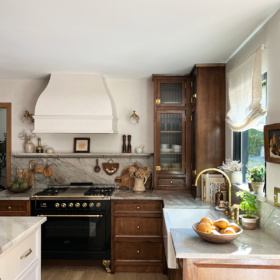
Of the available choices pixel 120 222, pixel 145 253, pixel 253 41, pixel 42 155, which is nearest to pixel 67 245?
pixel 120 222

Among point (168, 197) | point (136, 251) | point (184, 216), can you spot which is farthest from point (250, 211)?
point (136, 251)

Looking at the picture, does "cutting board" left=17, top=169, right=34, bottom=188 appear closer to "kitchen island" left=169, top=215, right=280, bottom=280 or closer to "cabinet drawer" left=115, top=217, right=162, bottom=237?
"cabinet drawer" left=115, top=217, right=162, bottom=237

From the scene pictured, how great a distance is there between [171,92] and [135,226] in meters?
1.80

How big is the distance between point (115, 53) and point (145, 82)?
1.28 m

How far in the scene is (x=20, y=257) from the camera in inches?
78.7

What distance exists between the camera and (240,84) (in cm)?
288

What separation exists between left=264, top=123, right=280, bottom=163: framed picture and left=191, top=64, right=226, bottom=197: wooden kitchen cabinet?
129 centimetres

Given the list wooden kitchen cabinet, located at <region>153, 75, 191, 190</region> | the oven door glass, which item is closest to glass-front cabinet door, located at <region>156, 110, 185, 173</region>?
wooden kitchen cabinet, located at <region>153, 75, 191, 190</region>

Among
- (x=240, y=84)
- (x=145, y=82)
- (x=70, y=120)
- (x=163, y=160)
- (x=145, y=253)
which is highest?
(x=145, y=82)

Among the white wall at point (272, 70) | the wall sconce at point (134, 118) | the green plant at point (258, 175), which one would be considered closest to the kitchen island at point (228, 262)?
the white wall at point (272, 70)

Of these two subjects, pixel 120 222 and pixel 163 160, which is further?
pixel 163 160

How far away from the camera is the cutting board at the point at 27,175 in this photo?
4.30 m

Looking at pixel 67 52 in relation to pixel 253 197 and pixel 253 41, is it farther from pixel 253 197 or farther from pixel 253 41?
pixel 253 197

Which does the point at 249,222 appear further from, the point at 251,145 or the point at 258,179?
the point at 251,145
